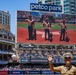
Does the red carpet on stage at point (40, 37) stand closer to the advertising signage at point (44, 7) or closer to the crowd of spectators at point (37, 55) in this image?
the crowd of spectators at point (37, 55)

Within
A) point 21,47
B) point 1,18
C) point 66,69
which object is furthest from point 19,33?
point 66,69

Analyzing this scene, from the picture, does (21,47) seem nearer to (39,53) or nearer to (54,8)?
(39,53)

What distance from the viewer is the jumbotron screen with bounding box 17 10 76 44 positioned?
58.0 metres

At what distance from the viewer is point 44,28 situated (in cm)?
5912

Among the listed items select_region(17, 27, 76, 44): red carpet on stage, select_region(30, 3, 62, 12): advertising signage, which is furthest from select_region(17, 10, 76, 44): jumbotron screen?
select_region(30, 3, 62, 12): advertising signage

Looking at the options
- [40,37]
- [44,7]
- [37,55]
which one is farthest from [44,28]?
[44,7]

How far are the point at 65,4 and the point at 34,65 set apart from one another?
7677cm

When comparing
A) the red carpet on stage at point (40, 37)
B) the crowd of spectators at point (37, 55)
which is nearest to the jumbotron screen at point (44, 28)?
the red carpet on stage at point (40, 37)

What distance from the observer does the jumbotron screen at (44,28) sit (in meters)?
58.0

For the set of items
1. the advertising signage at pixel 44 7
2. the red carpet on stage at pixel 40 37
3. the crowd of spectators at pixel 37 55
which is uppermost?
the advertising signage at pixel 44 7

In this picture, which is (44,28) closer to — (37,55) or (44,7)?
(37,55)

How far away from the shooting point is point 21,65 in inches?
2306

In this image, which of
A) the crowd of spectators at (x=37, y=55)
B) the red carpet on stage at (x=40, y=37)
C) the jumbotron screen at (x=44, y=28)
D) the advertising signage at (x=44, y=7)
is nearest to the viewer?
the red carpet on stage at (x=40, y=37)

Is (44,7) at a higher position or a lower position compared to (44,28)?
higher
